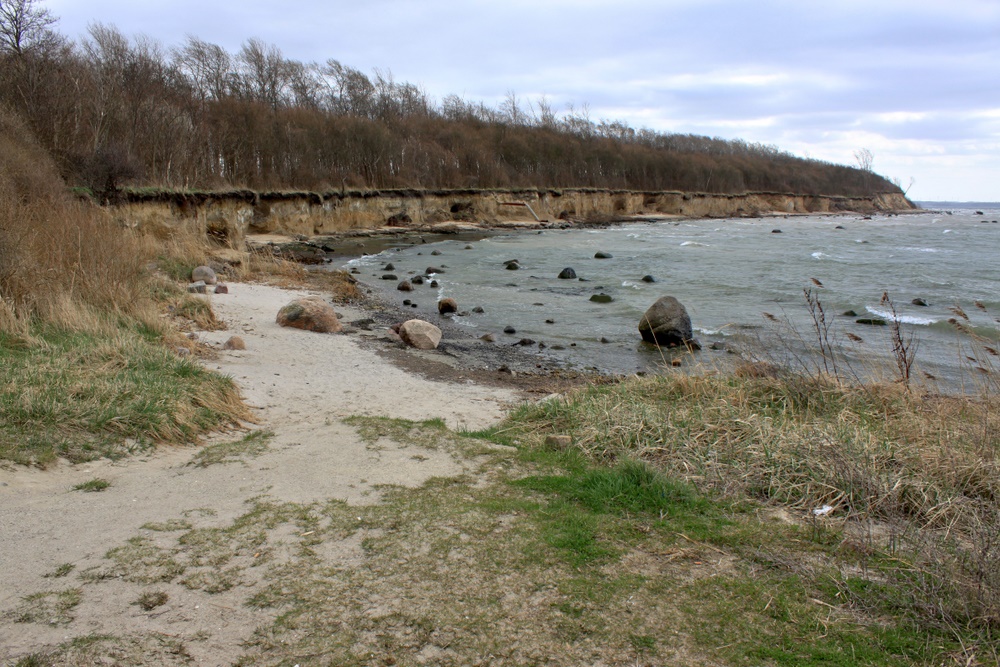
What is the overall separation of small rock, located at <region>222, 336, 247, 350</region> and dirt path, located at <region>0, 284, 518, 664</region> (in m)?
0.99

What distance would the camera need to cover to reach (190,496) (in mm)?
5055

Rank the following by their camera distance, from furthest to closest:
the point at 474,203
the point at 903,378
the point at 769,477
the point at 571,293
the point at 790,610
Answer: the point at 474,203
the point at 571,293
the point at 903,378
the point at 769,477
the point at 790,610

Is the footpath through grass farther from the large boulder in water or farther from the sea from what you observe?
the large boulder in water

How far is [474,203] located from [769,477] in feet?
183

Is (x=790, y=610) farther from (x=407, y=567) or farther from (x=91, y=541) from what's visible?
(x=91, y=541)

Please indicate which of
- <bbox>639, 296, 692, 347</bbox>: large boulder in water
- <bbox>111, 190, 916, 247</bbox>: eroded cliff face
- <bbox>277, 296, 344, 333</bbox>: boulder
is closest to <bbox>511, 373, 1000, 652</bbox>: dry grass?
<bbox>639, 296, 692, 347</bbox>: large boulder in water

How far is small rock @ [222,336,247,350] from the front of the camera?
11008 mm

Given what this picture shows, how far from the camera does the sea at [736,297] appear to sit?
1212 centimetres

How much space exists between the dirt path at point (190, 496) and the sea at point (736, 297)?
4538mm

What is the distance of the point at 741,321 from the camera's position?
17.8 meters

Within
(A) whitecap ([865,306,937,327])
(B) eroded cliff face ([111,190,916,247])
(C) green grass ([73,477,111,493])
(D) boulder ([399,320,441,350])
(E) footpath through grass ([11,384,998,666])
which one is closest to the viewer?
(E) footpath through grass ([11,384,998,666])

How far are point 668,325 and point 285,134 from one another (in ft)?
142

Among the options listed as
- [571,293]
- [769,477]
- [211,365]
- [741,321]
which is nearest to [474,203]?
[571,293]

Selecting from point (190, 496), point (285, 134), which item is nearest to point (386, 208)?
point (285, 134)
